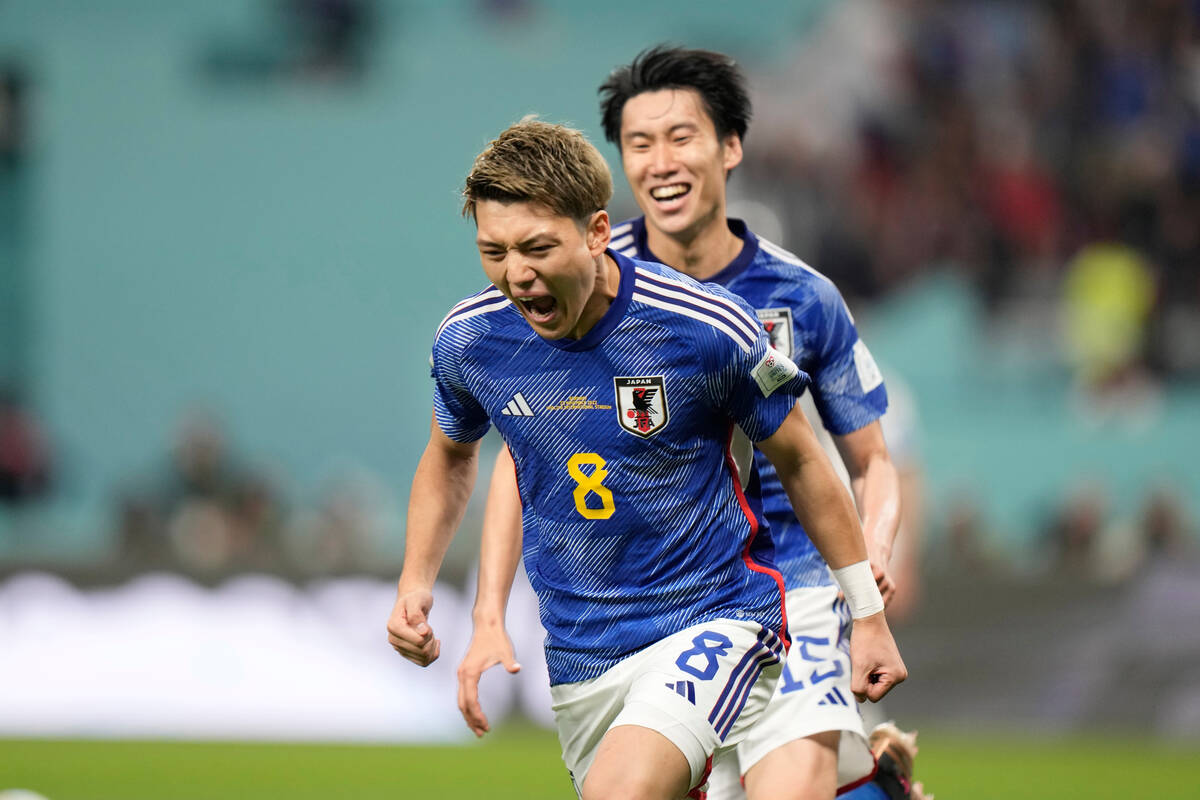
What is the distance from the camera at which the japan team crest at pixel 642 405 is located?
343 centimetres

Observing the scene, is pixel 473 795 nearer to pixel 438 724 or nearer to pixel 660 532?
pixel 438 724

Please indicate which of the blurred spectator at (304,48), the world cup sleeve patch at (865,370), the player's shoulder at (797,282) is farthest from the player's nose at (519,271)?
the blurred spectator at (304,48)

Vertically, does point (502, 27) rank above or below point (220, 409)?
above

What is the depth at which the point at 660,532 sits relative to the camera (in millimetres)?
3504

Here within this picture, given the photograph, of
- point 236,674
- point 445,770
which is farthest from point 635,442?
point 236,674

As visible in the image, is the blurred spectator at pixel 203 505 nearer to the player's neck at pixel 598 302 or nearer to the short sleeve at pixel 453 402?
the short sleeve at pixel 453 402

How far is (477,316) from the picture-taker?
3.59 metres

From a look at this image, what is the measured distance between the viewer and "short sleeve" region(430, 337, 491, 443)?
3.65 meters

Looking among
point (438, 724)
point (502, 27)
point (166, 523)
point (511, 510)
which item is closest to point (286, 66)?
point (502, 27)

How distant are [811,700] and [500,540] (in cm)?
98

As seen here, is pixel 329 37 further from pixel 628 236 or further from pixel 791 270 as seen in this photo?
pixel 791 270

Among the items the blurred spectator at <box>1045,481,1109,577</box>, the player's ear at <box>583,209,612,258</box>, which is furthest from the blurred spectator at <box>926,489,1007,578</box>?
the player's ear at <box>583,209,612,258</box>

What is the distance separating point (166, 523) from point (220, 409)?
142 cm

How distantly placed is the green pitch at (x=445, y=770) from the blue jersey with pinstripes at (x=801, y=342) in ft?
13.0
